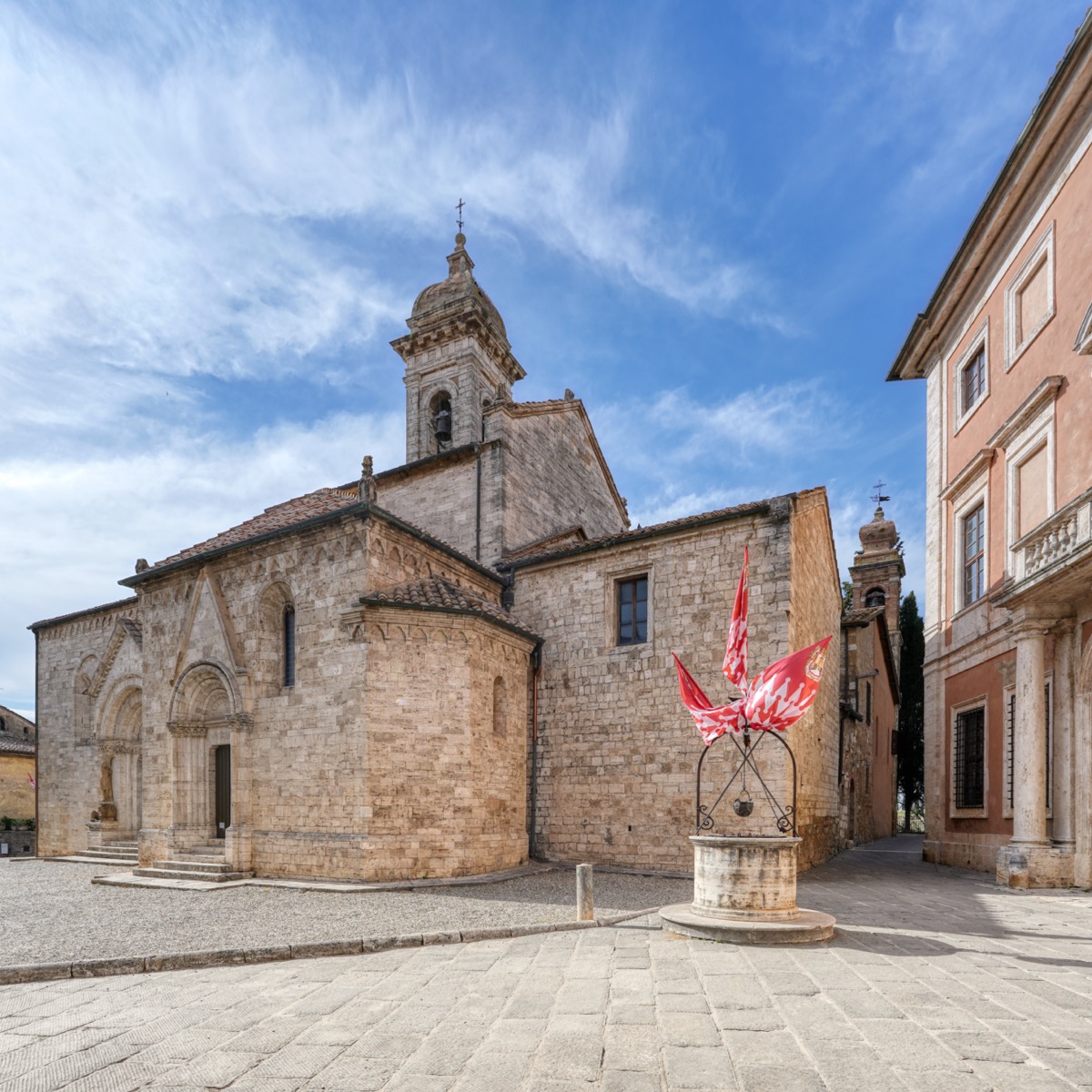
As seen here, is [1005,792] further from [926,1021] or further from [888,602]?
[888,602]

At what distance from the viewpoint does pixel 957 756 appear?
14.7 m

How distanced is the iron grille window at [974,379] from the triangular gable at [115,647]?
2179 centimetres

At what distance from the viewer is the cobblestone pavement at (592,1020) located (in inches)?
160

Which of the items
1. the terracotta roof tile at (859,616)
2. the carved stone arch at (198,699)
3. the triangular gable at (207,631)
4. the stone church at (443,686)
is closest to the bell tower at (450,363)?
the stone church at (443,686)

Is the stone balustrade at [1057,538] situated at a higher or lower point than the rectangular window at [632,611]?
higher

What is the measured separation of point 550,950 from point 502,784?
712 centimetres

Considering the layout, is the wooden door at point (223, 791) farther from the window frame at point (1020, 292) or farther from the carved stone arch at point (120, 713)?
the window frame at point (1020, 292)

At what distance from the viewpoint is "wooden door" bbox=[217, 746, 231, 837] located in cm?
1494

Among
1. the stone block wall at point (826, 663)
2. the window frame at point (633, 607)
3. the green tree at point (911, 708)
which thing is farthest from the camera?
the green tree at point (911, 708)

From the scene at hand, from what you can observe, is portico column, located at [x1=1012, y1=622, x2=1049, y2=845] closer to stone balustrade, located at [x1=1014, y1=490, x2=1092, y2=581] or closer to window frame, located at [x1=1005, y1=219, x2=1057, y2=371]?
stone balustrade, located at [x1=1014, y1=490, x2=1092, y2=581]

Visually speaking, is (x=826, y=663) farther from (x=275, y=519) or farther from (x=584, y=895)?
(x=275, y=519)

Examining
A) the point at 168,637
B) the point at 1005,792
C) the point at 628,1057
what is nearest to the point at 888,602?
the point at 1005,792

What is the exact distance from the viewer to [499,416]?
748 inches

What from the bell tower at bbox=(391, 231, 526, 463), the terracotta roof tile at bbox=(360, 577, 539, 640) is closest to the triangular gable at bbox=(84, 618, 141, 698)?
the bell tower at bbox=(391, 231, 526, 463)
